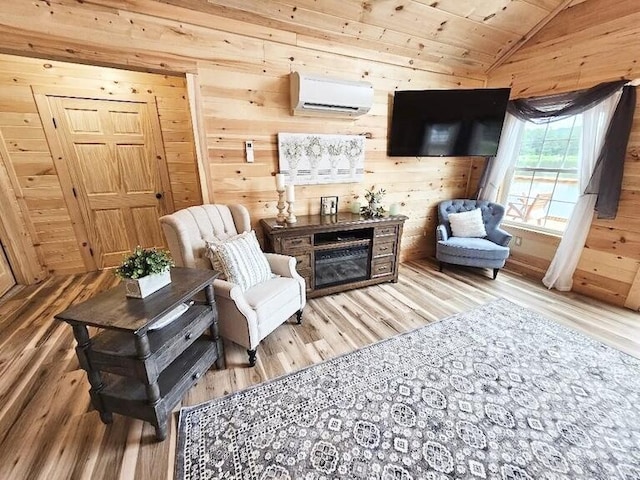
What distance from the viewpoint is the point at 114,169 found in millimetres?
3182

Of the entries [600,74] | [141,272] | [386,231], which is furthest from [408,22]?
[141,272]

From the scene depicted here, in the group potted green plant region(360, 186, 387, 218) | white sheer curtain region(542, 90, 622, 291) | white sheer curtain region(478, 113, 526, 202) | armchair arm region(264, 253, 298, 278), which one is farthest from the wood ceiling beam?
armchair arm region(264, 253, 298, 278)

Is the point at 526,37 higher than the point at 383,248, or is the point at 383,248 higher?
the point at 526,37

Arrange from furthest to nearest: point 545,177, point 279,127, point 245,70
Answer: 1. point 545,177
2. point 279,127
3. point 245,70

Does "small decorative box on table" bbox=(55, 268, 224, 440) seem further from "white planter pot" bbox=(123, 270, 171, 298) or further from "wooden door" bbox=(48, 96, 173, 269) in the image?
"wooden door" bbox=(48, 96, 173, 269)

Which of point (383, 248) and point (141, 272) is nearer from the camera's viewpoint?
point (141, 272)

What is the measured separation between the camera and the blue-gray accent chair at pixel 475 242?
9.77ft

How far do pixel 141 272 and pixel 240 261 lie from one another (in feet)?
2.09

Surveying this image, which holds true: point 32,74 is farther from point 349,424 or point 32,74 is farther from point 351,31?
point 349,424

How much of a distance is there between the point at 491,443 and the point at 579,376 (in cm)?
93

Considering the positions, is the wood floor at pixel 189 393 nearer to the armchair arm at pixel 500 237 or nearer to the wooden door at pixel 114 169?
the armchair arm at pixel 500 237

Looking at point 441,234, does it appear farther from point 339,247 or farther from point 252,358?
point 252,358

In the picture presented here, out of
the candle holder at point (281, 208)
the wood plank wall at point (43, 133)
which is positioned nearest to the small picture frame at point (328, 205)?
the candle holder at point (281, 208)

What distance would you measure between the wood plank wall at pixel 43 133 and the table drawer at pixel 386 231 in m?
1.90
